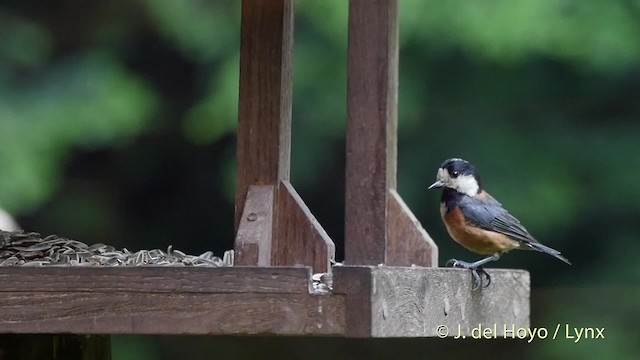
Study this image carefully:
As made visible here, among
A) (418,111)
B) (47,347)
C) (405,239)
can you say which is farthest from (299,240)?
(418,111)

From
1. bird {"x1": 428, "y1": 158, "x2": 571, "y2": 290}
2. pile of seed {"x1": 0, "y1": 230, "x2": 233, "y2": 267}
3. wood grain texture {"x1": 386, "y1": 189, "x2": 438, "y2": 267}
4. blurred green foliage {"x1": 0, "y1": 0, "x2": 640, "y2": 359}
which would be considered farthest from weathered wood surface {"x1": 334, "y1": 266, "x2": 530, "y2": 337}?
blurred green foliage {"x1": 0, "y1": 0, "x2": 640, "y2": 359}

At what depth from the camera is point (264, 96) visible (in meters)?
2.88

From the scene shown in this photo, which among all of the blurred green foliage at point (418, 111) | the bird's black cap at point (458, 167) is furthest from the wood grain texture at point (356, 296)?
the blurred green foliage at point (418, 111)

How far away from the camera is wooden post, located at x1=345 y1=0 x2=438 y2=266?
243cm

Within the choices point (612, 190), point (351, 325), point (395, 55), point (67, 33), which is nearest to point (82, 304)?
point (351, 325)

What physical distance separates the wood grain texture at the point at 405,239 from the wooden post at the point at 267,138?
8.0 inches

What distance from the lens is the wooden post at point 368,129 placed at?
2.43 metres

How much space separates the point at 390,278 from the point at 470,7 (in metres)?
2.56

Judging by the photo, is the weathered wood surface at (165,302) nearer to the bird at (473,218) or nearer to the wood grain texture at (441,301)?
the wood grain texture at (441,301)

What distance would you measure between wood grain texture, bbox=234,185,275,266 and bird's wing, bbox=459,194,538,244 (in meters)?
1.21

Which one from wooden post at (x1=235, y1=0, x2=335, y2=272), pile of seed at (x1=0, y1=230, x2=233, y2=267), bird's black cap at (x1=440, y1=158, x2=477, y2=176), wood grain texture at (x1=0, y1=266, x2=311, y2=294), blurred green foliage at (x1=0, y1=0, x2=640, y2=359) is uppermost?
blurred green foliage at (x1=0, y1=0, x2=640, y2=359)

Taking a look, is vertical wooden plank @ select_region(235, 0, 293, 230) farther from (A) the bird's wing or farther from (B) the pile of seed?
(A) the bird's wing

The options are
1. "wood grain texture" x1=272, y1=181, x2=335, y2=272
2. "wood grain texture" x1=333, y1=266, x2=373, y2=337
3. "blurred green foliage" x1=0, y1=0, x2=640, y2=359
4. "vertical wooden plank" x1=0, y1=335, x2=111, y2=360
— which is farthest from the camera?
"blurred green foliage" x1=0, y1=0, x2=640, y2=359

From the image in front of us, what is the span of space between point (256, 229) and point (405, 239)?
0.35 meters
